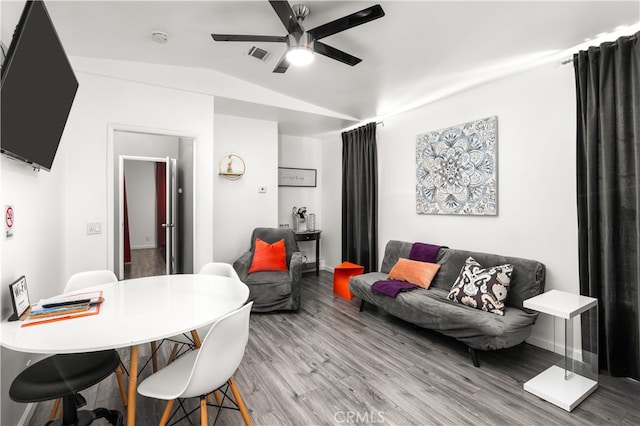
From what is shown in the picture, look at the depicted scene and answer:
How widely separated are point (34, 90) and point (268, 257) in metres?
2.72

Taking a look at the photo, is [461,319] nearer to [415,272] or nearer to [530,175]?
[415,272]

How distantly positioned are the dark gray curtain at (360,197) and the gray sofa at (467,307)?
1082mm

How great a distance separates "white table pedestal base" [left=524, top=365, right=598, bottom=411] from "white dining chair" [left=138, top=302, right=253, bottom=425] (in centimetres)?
195

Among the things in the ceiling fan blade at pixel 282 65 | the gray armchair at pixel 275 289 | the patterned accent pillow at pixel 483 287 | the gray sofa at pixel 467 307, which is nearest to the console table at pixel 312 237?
the gray armchair at pixel 275 289

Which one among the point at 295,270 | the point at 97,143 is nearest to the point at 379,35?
the point at 295,270

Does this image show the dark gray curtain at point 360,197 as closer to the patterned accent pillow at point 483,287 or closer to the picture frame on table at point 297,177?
the picture frame on table at point 297,177

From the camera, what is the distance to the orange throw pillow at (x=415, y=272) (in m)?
3.13

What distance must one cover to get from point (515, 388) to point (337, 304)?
2061 millimetres

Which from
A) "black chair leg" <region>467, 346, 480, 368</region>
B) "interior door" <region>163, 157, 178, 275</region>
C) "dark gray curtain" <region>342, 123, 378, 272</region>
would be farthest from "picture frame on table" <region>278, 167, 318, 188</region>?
"black chair leg" <region>467, 346, 480, 368</region>

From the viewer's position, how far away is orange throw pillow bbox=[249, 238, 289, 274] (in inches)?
150

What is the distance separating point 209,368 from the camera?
1.36 meters

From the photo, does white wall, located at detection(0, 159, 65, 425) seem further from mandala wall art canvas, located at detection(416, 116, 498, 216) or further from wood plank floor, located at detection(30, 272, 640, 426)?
mandala wall art canvas, located at detection(416, 116, 498, 216)

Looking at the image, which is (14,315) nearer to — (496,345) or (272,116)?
(496,345)

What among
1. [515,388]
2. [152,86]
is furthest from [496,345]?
[152,86]
